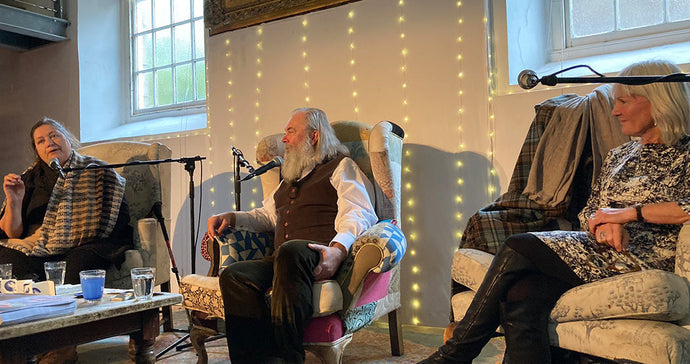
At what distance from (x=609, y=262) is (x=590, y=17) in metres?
1.80

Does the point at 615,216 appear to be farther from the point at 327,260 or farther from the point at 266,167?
the point at 266,167

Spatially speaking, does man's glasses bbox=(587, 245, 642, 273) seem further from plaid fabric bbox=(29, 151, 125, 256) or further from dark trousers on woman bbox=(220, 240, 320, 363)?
plaid fabric bbox=(29, 151, 125, 256)

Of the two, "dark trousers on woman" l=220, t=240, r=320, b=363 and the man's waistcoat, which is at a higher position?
the man's waistcoat

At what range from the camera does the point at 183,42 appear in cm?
465

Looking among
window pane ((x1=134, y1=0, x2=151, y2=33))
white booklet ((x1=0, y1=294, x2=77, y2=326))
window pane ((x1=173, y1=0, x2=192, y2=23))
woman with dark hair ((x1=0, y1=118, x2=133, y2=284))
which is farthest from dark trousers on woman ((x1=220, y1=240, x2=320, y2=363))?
window pane ((x1=134, y1=0, x2=151, y2=33))

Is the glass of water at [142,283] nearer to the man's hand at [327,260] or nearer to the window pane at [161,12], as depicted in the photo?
the man's hand at [327,260]

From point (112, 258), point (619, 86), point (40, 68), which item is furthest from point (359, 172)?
point (40, 68)

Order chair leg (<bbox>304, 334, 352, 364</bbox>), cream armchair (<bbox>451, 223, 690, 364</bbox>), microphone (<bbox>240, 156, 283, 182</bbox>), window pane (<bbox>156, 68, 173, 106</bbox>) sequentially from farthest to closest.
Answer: window pane (<bbox>156, 68, 173, 106</bbox>)
microphone (<bbox>240, 156, 283, 182</bbox>)
chair leg (<bbox>304, 334, 352, 364</bbox>)
cream armchair (<bbox>451, 223, 690, 364</bbox>)

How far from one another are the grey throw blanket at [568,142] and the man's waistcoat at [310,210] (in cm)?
78

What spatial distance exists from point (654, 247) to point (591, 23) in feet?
5.62

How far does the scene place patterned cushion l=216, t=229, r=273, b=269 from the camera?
2465 millimetres

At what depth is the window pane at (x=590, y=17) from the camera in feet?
9.69

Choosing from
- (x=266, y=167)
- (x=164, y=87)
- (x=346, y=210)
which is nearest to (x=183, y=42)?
(x=164, y=87)

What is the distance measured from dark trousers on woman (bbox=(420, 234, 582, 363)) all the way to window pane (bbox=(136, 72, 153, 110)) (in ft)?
12.8
